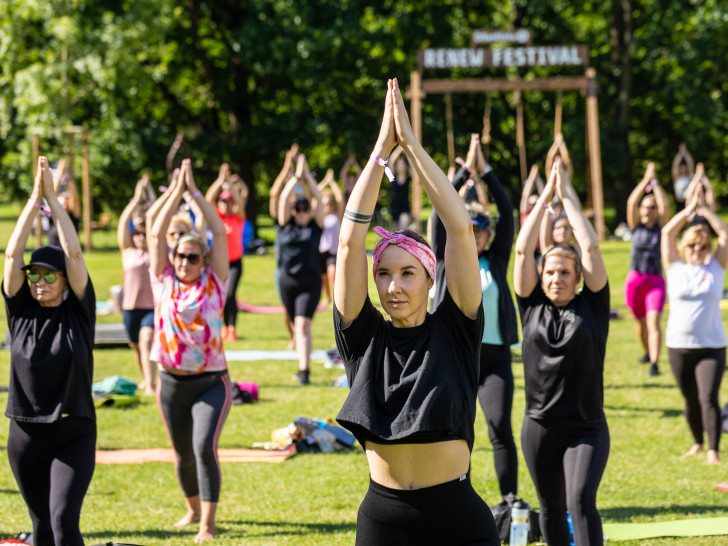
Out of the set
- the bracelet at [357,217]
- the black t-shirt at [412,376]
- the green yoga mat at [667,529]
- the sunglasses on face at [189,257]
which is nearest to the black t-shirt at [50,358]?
the sunglasses on face at [189,257]

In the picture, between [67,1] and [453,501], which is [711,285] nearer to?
[453,501]

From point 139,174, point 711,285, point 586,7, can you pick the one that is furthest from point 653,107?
point 711,285

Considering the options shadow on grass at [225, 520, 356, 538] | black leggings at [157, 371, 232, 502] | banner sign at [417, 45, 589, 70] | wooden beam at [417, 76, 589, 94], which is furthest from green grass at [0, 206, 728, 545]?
banner sign at [417, 45, 589, 70]

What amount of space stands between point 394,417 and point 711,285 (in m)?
5.38

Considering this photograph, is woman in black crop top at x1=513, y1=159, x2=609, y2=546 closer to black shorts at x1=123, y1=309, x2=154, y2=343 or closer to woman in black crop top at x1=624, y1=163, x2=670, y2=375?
black shorts at x1=123, y1=309, x2=154, y2=343

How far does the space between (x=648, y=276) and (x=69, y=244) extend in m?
8.15

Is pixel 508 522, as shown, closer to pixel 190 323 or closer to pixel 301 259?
pixel 190 323

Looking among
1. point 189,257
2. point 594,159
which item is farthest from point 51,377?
point 594,159

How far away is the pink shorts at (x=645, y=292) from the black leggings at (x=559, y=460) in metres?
6.73

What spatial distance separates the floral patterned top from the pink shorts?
6655mm

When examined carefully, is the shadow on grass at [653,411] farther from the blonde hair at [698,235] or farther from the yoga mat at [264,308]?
the yoga mat at [264,308]

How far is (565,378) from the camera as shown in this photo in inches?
218

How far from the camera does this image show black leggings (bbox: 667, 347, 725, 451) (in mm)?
8273

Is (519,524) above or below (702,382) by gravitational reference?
below
